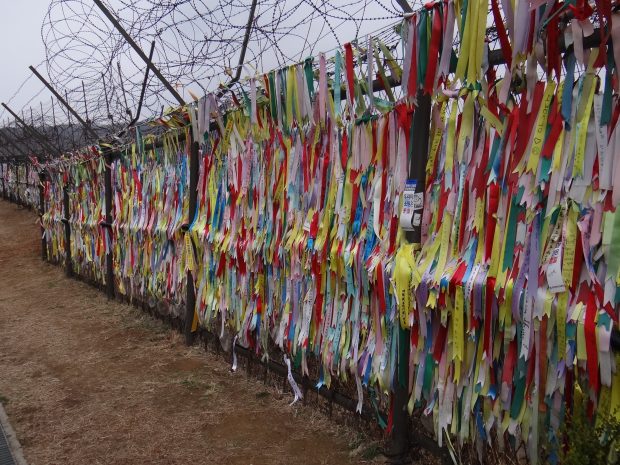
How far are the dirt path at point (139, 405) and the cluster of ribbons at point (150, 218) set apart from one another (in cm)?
55

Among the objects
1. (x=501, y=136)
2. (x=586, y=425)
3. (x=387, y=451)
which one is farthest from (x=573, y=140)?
(x=387, y=451)

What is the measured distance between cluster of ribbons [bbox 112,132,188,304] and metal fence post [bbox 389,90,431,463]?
315 cm

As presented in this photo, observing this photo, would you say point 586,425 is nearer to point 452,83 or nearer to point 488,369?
point 488,369

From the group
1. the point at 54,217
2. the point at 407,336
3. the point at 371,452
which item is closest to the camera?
the point at 407,336

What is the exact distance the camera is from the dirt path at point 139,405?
3.50 meters

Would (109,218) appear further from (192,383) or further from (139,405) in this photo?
(139,405)

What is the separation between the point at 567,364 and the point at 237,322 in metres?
2.95

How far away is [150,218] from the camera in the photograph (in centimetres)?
655

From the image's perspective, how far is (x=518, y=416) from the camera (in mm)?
2271

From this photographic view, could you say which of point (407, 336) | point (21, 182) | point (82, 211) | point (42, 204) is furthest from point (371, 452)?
point (21, 182)

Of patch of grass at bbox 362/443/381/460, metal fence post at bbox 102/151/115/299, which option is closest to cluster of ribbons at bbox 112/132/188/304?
metal fence post at bbox 102/151/115/299

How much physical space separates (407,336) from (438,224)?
60cm

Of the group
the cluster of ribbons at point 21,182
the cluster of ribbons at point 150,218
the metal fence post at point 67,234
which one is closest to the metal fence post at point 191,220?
the cluster of ribbons at point 150,218

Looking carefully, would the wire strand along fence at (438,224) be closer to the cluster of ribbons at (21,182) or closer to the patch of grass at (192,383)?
the patch of grass at (192,383)
